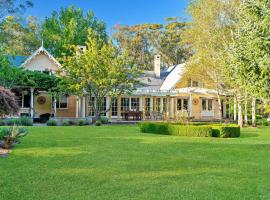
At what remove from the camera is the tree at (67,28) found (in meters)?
43.8

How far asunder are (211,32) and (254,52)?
722 inches

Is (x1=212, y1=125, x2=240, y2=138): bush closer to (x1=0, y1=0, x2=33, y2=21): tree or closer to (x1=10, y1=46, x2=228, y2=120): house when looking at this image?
(x1=10, y1=46, x2=228, y2=120): house

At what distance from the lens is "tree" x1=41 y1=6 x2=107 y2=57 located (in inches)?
1724

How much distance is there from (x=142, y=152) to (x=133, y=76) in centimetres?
1571

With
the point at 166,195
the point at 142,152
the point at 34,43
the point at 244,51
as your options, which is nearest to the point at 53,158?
the point at 142,152

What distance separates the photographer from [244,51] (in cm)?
1034

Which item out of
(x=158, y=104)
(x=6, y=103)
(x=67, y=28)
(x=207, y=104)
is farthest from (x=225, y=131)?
(x=67, y=28)

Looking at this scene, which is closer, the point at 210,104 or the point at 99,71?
the point at 99,71

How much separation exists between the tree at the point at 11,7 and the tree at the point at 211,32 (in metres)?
13.9

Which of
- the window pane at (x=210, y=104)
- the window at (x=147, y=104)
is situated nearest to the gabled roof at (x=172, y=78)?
the window at (x=147, y=104)

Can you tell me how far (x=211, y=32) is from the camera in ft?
89.8

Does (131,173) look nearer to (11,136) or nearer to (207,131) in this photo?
(11,136)

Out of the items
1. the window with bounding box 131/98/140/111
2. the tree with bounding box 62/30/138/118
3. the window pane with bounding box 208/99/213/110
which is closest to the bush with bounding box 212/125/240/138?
the tree with bounding box 62/30/138/118

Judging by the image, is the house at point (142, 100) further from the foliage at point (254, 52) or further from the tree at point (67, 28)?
the foliage at point (254, 52)
